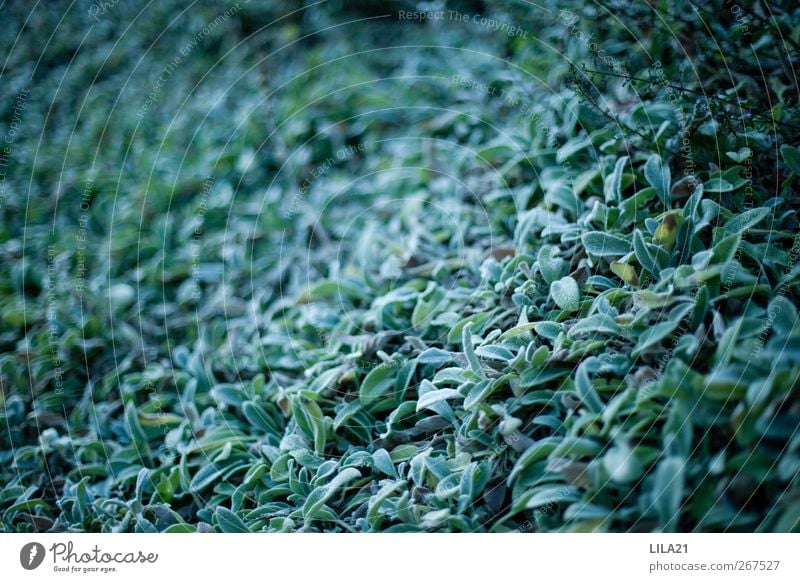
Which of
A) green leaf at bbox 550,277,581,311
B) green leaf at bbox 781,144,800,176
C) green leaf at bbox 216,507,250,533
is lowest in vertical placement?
green leaf at bbox 216,507,250,533

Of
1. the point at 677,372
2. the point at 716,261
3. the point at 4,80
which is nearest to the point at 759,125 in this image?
the point at 716,261

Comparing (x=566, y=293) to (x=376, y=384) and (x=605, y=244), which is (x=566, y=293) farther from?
(x=376, y=384)

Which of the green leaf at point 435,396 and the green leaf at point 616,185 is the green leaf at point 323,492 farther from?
the green leaf at point 616,185

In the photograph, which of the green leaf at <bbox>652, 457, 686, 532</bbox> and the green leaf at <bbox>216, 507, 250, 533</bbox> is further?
the green leaf at <bbox>216, 507, 250, 533</bbox>

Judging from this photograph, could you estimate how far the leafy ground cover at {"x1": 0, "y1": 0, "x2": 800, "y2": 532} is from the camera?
0.72 meters

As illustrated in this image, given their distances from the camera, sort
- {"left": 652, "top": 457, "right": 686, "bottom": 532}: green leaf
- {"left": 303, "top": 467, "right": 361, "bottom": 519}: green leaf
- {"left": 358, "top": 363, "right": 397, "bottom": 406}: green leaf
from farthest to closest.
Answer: {"left": 358, "top": 363, "right": 397, "bottom": 406}: green leaf → {"left": 303, "top": 467, "right": 361, "bottom": 519}: green leaf → {"left": 652, "top": 457, "right": 686, "bottom": 532}: green leaf

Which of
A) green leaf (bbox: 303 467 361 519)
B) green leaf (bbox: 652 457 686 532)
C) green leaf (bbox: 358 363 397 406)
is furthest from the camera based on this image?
green leaf (bbox: 358 363 397 406)

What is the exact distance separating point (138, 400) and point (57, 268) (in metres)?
0.40

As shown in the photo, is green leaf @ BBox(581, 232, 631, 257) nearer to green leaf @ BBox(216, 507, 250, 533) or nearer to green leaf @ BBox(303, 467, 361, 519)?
green leaf @ BBox(303, 467, 361, 519)

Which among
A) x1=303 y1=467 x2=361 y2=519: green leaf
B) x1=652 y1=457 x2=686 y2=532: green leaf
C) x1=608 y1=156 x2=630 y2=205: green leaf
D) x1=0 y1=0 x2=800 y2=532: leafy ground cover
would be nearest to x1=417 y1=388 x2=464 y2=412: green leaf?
x1=0 y1=0 x2=800 y2=532: leafy ground cover

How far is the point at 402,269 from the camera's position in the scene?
43.9 inches

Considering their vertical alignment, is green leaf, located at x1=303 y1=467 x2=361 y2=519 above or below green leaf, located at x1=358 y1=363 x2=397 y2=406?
below

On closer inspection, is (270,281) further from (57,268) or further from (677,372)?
(677,372)
